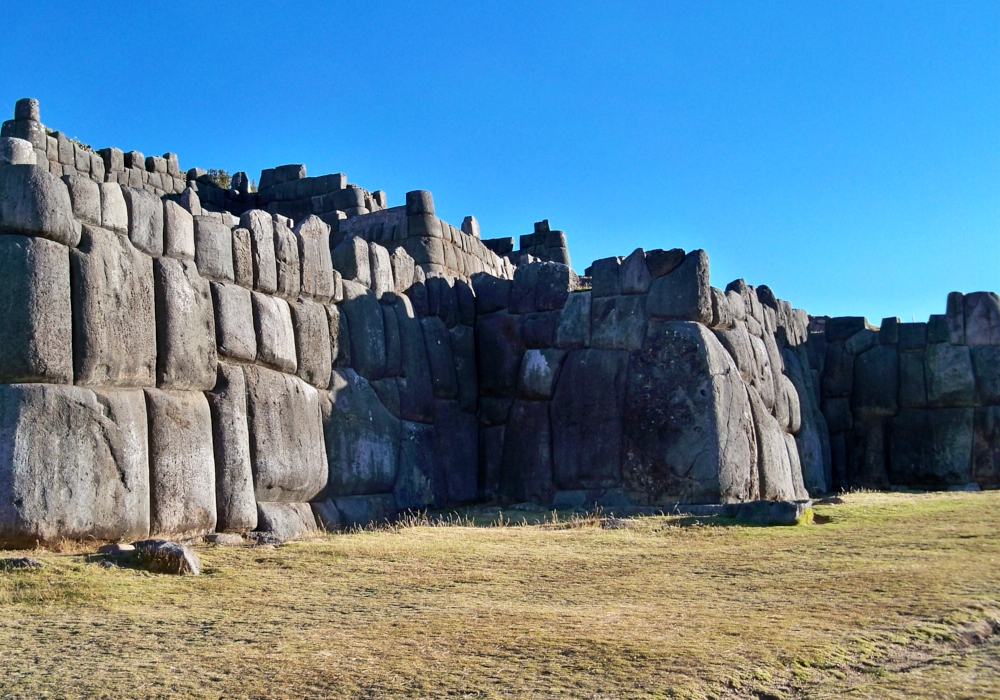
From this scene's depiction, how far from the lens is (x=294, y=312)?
14039 mm

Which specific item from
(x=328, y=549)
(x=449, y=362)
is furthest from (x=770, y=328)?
(x=328, y=549)

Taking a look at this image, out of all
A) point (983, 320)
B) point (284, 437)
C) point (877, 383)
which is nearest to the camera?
point (284, 437)

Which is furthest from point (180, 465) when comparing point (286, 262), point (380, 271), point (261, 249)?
point (380, 271)

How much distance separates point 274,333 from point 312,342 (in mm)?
831

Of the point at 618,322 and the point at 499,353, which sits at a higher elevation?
the point at 618,322

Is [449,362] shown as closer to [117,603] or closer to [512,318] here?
[512,318]

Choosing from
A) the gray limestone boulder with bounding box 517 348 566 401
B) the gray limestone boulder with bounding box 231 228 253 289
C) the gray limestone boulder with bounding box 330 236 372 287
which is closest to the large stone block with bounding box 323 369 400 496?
Result: the gray limestone boulder with bounding box 330 236 372 287

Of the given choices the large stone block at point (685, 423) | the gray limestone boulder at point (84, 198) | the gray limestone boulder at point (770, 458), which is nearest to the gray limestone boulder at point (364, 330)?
the large stone block at point (685, 423)

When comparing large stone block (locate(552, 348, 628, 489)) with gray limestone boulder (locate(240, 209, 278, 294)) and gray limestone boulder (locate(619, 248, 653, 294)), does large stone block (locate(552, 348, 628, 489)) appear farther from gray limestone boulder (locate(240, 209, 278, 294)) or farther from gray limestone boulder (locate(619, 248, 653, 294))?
gray limestone boulder (locate(240, 209, 278, 294))

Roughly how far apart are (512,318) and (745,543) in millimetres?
7084

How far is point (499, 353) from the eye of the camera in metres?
17.5

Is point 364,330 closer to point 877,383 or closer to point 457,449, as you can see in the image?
point 457,449

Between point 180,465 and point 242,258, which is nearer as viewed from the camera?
point 180,465

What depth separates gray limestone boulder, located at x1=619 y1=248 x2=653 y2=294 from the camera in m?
16.3
